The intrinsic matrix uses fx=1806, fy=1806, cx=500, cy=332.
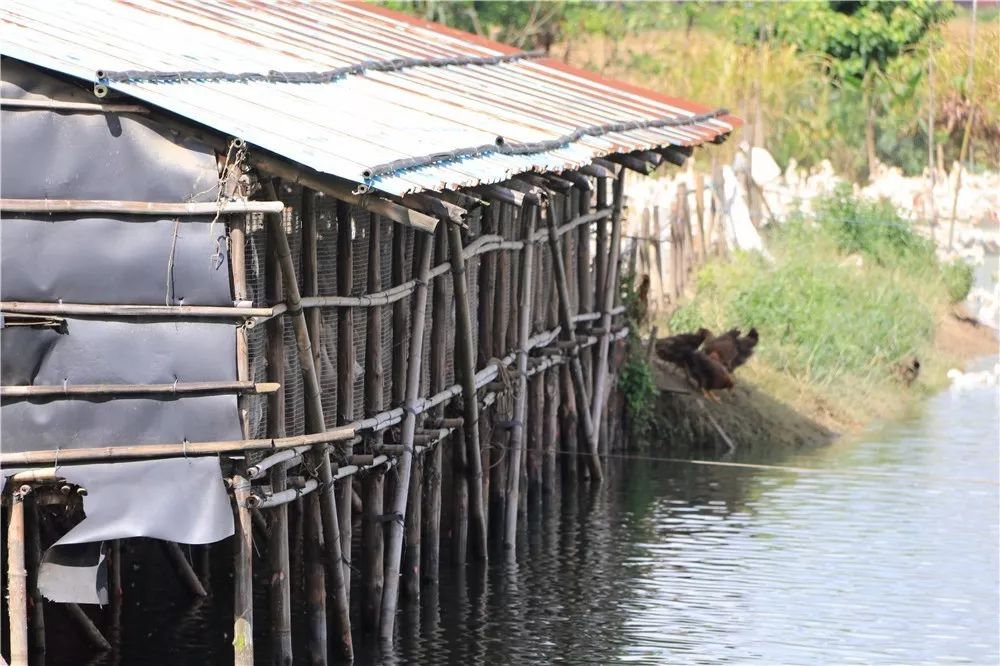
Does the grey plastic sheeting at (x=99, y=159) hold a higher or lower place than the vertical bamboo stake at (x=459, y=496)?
higher

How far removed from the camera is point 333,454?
10.5 meters

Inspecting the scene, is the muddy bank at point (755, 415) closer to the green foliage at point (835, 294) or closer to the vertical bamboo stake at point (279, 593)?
the green foliage at point (835, 294)

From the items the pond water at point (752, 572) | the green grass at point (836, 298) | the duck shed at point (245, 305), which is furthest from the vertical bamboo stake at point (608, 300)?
the green grass at point (836, 298)

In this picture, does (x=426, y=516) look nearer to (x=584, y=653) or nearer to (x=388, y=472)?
(x=388, y=472)

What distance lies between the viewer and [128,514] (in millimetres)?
8414

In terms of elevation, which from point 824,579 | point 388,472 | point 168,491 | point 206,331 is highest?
point 206,331

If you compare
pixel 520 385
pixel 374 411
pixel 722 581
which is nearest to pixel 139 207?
pixel 374 411

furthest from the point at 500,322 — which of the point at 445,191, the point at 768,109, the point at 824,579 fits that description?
the point at 768,109

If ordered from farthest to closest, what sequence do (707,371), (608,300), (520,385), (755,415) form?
1. (755,415)
2. (707,371)
3. (608,300)
4. (520,385)

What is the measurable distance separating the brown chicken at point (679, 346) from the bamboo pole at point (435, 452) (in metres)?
5.95

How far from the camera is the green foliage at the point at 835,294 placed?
21.0 m

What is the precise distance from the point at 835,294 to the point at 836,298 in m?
0.17

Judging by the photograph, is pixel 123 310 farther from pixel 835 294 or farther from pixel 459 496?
pixel 835 294

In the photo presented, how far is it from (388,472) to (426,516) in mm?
738
